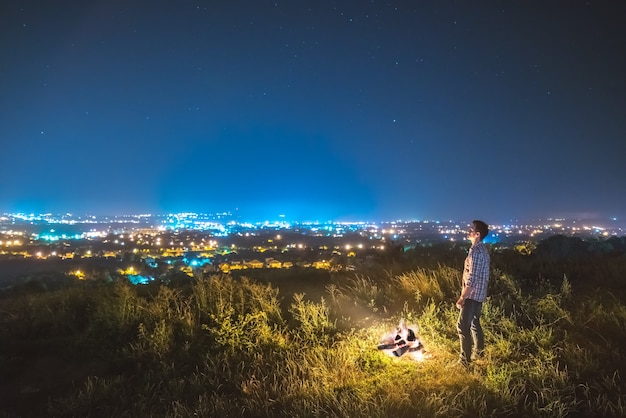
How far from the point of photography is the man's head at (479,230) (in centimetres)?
532

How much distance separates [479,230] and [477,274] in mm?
590

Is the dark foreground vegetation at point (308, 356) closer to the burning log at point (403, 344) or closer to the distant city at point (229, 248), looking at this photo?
the burning log at point (403, 344)

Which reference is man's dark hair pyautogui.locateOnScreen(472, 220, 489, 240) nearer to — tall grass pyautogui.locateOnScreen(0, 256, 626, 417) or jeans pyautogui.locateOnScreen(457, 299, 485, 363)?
jeans pyautogui.locateOnScreen(457, 299, 485, 363)

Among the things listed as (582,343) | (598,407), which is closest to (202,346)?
(598,407)

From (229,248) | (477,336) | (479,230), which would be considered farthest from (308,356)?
(229,248)

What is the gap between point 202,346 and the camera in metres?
6.07

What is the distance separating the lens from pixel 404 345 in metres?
5.23

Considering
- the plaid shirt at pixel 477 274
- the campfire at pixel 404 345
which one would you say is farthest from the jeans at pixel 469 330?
the campfire at pixel 404 345

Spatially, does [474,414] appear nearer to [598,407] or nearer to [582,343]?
[598,407]

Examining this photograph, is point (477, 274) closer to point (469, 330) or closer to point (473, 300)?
point (473, 300)

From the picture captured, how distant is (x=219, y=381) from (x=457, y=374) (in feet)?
9.60

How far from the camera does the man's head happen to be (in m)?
5.32

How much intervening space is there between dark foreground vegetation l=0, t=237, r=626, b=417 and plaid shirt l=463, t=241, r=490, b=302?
0.81m

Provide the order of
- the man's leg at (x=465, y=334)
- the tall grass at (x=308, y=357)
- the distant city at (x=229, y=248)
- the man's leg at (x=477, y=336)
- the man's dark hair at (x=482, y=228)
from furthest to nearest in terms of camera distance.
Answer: the distant city at (x=229, y=248)
the man's dark hair at (x=482, y=228)
the man's leg at (x=477, y=336)
the man's leg at (x=465, y=334)
the tall grass at (x=308, y=357)
